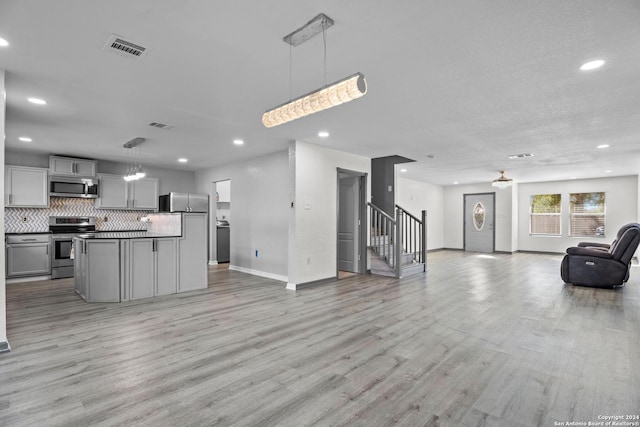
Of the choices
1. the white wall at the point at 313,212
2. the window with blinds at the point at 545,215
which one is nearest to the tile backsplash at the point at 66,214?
the white wall at the point at 313,212

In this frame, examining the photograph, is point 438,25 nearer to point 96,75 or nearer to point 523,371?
point 523,371

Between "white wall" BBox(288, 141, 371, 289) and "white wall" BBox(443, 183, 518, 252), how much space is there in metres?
7.29

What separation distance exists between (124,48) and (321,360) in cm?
301

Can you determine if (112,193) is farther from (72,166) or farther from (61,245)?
(61,245)

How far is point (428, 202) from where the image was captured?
38.0 feet

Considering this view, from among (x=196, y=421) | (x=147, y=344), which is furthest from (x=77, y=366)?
(x=196, y=421)

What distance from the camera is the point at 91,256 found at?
447 centimetres

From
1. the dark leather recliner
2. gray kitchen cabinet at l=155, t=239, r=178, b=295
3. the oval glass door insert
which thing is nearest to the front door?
the oval glass door insert

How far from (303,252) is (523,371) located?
365cm

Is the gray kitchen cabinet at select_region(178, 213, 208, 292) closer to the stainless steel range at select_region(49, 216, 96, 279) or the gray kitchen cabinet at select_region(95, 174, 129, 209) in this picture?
the stainless steel range at select_region(49, 216, 96, 279)

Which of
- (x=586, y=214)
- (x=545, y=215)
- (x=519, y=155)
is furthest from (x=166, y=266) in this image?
(x=586, y=214)

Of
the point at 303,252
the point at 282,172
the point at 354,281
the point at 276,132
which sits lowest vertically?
→ the point at 354,281

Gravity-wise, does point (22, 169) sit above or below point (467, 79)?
below

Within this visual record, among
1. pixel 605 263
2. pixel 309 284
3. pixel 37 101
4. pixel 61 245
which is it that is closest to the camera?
pixel 37 101
